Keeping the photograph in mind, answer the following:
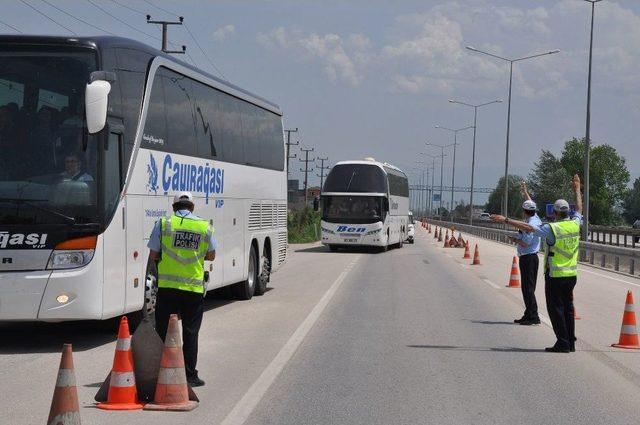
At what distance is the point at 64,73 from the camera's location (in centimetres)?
1179

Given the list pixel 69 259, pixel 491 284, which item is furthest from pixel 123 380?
pixel 491 284

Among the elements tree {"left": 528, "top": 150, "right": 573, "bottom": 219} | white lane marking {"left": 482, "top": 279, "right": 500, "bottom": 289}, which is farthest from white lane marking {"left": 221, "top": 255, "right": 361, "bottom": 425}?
tree {"left": 528, "top": 150, "right": 573, "bottom": 219}

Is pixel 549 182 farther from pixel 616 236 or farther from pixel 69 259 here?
pixel 69 259

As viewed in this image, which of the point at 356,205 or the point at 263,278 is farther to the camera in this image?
the point at 356,205

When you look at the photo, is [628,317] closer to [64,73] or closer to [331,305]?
[331,305]

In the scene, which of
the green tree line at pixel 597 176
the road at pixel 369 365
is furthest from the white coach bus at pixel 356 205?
the green tree line at pixel 597 176

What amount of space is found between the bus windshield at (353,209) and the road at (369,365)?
21.9 metres

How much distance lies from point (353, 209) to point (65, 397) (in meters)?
35.2

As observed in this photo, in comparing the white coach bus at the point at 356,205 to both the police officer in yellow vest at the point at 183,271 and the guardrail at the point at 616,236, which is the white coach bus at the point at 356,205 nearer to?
the guardrail at the point at 616,236

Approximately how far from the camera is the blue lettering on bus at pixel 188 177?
544 inches

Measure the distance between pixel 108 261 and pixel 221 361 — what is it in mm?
1807

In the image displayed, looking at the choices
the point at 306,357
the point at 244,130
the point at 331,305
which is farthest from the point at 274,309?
the point at 306,357

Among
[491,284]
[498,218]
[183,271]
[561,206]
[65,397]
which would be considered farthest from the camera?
[491,284]

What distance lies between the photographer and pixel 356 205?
139ft
